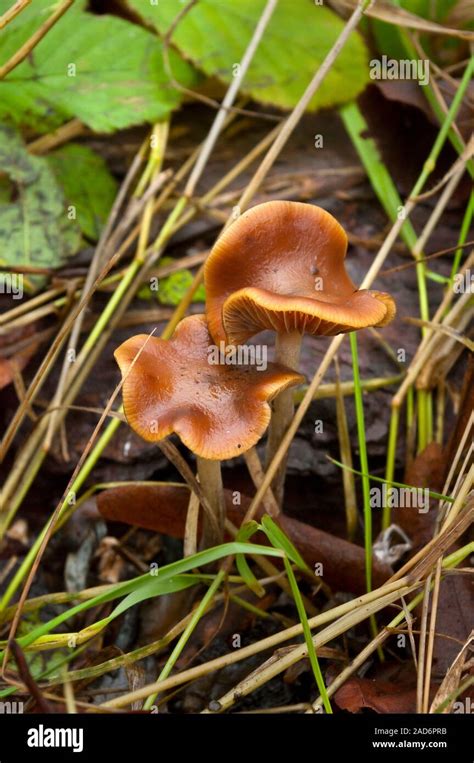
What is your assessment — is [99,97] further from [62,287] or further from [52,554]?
[52,554]

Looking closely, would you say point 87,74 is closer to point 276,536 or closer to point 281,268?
point 281,268

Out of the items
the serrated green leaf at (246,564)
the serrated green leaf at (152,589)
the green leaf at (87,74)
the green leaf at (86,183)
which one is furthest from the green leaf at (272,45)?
the serrated green leaf at (152,589)

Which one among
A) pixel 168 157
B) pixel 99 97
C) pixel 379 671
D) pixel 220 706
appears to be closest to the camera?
pixel 220 706

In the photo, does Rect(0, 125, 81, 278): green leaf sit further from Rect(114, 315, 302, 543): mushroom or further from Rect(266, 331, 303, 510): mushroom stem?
Rect(266, 331, 303, 510): mushroom stem

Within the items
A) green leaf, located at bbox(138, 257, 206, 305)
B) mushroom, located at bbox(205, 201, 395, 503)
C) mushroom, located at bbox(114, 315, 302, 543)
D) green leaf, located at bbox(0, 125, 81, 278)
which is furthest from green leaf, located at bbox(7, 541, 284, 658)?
green leaf, located at bbox(0, 125, 81, 278)

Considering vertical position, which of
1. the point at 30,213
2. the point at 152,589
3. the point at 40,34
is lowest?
the point at 152,589

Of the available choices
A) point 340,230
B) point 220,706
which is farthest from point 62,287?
point 220,706

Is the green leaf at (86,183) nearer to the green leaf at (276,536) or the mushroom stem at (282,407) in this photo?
the mushroom stem at (282,407)

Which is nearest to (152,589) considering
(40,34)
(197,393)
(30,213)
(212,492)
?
(212,492)
